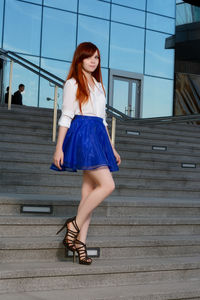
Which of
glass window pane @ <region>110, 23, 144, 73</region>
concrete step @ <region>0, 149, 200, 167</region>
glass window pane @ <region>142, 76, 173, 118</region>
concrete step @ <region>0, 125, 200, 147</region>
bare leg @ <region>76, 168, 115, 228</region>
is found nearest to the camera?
bare leg @ <region>76, 168, 115, 228</region>

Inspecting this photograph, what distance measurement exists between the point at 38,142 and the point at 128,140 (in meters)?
1.97

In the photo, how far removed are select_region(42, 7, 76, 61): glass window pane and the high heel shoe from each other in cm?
1604

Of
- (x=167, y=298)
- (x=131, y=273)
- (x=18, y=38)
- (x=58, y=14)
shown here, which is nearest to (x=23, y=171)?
(x=131, y=273)

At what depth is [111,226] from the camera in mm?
4848

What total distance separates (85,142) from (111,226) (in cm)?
127

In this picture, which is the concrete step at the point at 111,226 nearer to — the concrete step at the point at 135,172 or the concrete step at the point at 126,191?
the concrete step at the point at 126,191

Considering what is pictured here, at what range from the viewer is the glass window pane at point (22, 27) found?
61.4 feet

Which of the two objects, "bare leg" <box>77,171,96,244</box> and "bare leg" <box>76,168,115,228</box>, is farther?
"bare leg" <box>77,171,96,244</box>

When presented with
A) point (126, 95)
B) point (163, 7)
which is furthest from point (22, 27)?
point (163, 7)

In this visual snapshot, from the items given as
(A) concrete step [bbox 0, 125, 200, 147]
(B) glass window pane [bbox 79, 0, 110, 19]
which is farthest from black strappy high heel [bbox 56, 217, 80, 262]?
(B) glass window pane [bbox 79, 0, 110, 19]

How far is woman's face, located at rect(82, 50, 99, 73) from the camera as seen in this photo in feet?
13.0

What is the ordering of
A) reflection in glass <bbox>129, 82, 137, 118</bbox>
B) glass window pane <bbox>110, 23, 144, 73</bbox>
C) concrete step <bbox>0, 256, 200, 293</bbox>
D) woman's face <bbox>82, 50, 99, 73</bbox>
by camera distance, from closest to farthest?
concrete step <bbox>0, 256, 200, 293</bbox>, woman's face <bbox>82, 50, 99, 73</bbox>, glass window pane <bbox>110, 23, 144, 73</bbox>, reflection in glass <bbox>129, 82, 137, 118</bbox>

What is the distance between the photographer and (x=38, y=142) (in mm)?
7508

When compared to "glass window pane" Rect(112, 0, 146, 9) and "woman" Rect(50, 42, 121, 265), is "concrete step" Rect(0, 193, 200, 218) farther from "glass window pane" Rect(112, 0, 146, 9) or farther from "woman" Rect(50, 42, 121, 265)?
"glass window pane" Rect(112, 0, 146, 9)
